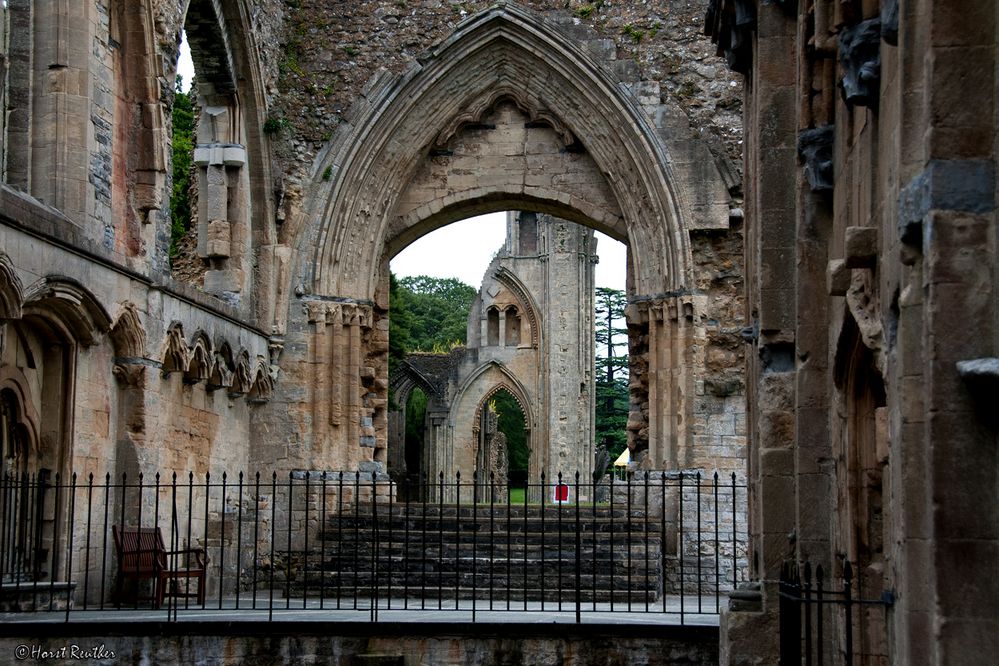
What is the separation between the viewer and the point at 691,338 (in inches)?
692

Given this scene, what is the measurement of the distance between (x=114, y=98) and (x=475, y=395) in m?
30.5

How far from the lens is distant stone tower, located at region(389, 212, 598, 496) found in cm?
4234

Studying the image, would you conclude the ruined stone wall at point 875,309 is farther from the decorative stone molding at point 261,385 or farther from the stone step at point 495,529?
the decorative stone molding at point 261,385

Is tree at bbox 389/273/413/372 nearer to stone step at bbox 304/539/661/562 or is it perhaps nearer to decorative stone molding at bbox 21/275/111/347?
stone step at bbox 304/539/661/562

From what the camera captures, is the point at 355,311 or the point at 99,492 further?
the point at 355,311

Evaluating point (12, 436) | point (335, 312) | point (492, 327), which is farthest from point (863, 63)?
point (492, 327)

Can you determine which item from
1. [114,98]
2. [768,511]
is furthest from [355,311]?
[768,511]

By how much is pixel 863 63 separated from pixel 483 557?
10.6 meters

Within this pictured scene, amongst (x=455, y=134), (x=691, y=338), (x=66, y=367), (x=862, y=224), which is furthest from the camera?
(x=455, y=134)

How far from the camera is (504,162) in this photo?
18688mm

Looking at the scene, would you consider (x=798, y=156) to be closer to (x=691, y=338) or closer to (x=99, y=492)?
(x=99, y=492)

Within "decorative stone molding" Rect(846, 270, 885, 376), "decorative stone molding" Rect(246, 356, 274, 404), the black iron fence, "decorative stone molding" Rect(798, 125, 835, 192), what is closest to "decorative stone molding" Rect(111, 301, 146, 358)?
"decorative stone molding" Rect(246, 356, 274, 404)

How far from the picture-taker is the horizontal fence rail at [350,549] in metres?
12.0

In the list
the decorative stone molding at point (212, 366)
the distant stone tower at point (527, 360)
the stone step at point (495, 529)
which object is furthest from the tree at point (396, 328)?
the stone step at point (495, 529)
